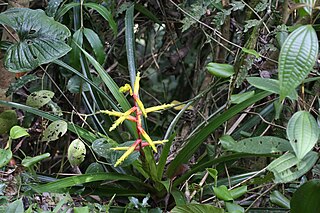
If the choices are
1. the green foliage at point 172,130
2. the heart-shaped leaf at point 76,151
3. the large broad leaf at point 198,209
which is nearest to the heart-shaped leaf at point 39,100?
the green foliage at point 172,130

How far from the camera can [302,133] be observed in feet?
2.31

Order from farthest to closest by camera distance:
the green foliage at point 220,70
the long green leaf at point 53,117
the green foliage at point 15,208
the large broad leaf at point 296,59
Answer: the long green leaf at point 53,117 < the green foliage at point 220,70 < the green foliage at point 15,208 < the large broad leaf at point 296,59

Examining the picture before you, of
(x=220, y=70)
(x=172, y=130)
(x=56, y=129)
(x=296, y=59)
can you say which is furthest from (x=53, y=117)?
(x=296, y=59)

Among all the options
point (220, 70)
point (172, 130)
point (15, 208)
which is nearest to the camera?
point (15, 208)

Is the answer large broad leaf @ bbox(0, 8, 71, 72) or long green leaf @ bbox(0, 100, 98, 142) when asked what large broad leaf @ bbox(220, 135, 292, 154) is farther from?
large broad leaf @ bbox(0, 8, 71, 72)

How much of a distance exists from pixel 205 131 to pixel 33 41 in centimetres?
43

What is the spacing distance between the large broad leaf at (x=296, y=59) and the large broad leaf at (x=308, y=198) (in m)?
0.30

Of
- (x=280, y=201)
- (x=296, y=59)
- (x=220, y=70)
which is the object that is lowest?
(x=280, y=201)

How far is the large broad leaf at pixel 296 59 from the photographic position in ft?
1.99

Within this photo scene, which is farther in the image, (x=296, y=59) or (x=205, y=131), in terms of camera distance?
(x=205, y=131)

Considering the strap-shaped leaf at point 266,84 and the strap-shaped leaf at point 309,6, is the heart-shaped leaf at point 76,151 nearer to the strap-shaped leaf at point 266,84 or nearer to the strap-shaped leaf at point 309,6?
the strap-shaped leaf at point 266,84

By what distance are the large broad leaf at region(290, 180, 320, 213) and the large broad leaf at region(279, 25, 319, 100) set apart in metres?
0.30

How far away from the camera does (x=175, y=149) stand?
120 centimetres

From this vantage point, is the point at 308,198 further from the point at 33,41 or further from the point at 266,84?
the point at 33,41
